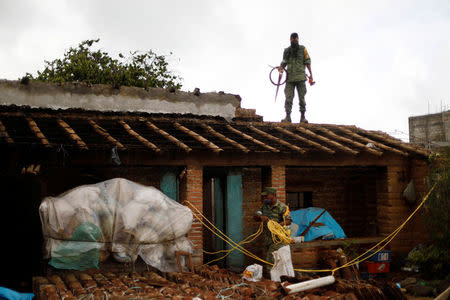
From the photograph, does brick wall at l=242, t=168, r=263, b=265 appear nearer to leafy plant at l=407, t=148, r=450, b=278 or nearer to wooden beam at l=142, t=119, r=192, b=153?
wooden beam at l=142, t=119, r=192, b=153

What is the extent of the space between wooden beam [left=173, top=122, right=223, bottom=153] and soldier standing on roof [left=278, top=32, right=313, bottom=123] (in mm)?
4157

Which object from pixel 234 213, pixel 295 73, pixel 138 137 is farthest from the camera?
pixel 295 73

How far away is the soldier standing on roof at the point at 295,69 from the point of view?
1386 centimetres

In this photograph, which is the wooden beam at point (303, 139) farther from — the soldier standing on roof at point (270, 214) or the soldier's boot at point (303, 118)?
the soldier standing on roof at point (270, 214)

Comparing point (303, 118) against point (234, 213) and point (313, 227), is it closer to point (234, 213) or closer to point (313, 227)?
point (313, 227)

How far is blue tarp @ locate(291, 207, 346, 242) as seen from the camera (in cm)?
1112

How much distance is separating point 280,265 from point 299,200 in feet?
13.8

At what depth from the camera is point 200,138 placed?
997 centimetres

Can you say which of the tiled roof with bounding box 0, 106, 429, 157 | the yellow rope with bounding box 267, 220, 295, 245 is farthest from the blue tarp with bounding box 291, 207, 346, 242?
the yellow rope with bounding box 267, 220, 295, 245

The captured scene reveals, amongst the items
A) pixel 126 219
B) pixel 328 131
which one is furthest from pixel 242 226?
pixel 126 219

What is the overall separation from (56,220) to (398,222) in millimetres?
8158

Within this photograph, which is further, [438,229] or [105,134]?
[438,229]

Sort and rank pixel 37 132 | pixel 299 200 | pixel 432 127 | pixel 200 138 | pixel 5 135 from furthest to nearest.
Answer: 1. pixel 432 127
2. pixel 299 200
3. pixel 200 138
4. pixel 37 132
5. pixel 5 135

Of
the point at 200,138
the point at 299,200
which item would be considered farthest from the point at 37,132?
the point at 299,200
